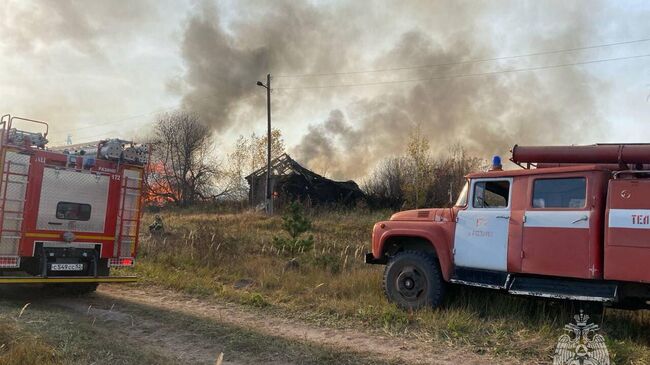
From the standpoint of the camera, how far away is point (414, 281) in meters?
8.07

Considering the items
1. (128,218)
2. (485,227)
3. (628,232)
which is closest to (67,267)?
(128,218)

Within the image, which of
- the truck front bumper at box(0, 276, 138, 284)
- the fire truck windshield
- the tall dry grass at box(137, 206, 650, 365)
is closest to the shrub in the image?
the tall dry grass at box(137, 206, 650, 365)

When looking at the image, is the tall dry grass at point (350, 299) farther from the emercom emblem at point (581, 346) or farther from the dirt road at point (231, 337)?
the dirt road at point (231, 337)

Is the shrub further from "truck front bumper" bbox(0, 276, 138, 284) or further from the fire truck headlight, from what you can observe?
the fire truck headlight

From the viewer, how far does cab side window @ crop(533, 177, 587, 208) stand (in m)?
6.70

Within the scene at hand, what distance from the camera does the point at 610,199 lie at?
6289 millimetres

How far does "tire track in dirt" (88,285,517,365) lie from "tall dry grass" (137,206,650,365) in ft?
1.07

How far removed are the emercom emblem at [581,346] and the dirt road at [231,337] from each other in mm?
784

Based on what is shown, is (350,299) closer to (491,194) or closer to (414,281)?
(414,281)

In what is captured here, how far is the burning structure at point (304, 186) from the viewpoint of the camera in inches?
1409

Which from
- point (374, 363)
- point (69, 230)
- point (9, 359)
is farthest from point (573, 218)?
point (69, 230)

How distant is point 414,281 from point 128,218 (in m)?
5.53

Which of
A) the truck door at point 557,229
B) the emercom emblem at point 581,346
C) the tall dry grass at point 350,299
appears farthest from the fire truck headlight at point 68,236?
the emercom emblem at point 581,346

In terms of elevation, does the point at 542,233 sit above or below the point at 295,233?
above
